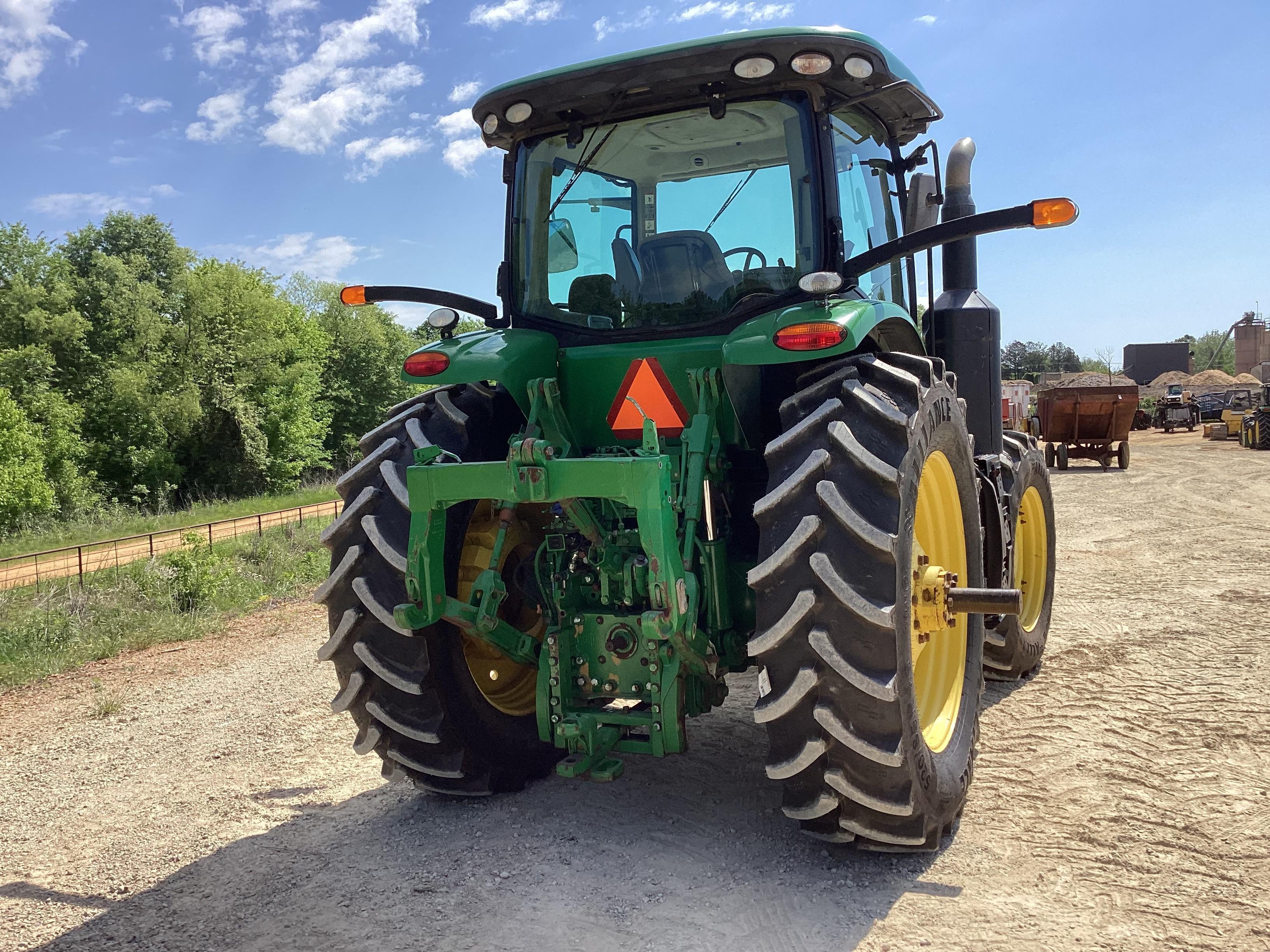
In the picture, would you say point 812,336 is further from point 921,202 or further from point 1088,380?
point 1088,380

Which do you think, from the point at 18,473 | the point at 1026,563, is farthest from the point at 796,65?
the point at 18,473

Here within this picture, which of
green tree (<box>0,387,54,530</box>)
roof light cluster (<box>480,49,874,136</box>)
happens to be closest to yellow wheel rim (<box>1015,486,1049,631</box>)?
roof light cluster (<box>480,49,874,136</box>)

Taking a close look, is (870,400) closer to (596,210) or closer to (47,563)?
(596,210)

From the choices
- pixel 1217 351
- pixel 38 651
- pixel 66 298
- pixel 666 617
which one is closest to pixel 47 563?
pixel 38 651

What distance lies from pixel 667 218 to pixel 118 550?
1431 cm

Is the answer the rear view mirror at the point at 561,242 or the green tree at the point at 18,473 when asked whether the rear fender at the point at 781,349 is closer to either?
the rear view mirror at the point at 561,242

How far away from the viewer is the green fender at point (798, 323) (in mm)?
3107

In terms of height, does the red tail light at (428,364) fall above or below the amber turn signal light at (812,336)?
above

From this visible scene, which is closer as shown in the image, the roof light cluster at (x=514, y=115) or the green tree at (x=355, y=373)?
the roof light cluster at (x=514, y=115)

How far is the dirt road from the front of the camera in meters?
2.81

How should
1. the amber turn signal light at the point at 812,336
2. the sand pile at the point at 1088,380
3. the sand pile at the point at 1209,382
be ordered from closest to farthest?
1. the amber turn signal light at the point at 812,336
2. the sand pile at the point at 1088,380
3. the sand pile at the point at 1209,382

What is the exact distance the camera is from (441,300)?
4.30 meters

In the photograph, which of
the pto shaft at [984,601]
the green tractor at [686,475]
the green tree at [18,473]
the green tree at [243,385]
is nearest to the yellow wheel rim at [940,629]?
the green tractor at [686,475]

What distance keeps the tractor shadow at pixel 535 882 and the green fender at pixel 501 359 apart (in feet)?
5.45
